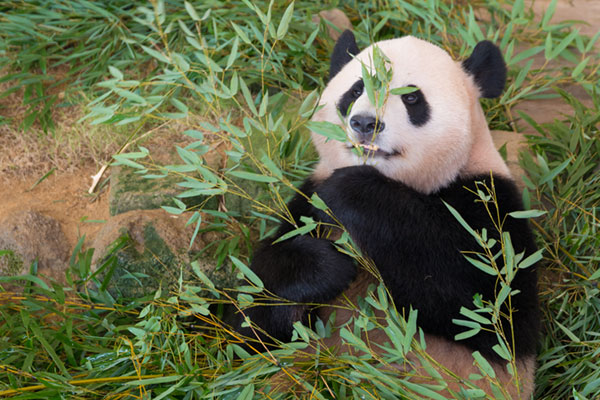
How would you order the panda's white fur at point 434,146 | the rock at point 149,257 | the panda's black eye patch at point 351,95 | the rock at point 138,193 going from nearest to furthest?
the panda's white fur at point 434,146, the panda's black eye patch at point 351,95, the rock at point 149,257, the rock at point 138,193

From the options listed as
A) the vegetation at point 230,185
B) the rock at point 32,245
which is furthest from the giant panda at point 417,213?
the rock at point 32,245

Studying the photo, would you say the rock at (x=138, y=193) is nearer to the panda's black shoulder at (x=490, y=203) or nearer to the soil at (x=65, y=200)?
the soil at (x=65, y=200)

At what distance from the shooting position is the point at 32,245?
109 inches

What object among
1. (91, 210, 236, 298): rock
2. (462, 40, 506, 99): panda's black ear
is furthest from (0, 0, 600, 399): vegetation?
(462, 40, 506, 99): panda's black ear

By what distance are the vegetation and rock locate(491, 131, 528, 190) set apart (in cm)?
7

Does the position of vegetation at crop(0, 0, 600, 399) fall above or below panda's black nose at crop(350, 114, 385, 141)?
below

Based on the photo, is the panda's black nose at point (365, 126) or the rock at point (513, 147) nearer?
the panda's black nose at point (365, 126)

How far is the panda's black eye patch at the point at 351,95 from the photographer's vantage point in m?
2.20

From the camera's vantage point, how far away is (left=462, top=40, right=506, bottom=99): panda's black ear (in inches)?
90.9

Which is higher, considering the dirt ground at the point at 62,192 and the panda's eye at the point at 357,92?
the panda's eye at the point at 357,92

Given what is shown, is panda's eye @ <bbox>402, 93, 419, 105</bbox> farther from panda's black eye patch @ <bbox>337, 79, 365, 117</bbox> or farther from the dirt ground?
the dirt ground

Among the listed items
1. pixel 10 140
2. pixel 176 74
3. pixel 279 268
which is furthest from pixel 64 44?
pixel 279 268

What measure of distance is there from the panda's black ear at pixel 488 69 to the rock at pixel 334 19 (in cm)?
163

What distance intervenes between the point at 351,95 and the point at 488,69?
565 mm
